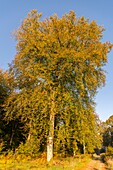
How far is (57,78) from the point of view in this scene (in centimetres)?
2556

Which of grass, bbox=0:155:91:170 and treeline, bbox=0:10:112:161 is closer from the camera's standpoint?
grass, bbox=0:155:91:170

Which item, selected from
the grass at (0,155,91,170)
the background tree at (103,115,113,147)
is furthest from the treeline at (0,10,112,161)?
the background tree at (103,115,113,147)

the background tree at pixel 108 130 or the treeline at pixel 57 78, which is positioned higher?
the background tree at pixel 108 130

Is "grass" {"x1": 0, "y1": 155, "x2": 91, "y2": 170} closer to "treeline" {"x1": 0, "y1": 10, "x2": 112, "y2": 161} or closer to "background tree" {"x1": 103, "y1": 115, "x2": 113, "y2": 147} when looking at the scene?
"treeline" {"x1": 0, "y1": 10, "x2": 112, "y2": 161}

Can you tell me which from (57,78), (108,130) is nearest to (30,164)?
(57,78)

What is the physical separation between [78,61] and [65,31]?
3.56 meters

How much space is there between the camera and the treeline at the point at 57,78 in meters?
24.3

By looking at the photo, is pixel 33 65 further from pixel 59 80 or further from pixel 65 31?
pixel 65 31

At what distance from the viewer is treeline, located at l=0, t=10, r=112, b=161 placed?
24.3 meters

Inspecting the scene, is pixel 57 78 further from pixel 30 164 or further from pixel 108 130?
pixel 108 130

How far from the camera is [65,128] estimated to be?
2438cm

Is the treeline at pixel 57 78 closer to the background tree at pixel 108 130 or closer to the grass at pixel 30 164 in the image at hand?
the grass at pixel 30 164

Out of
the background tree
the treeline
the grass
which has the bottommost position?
the grass

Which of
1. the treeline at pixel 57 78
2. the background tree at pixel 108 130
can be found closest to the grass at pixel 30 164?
the treeline at pixel 57 78
